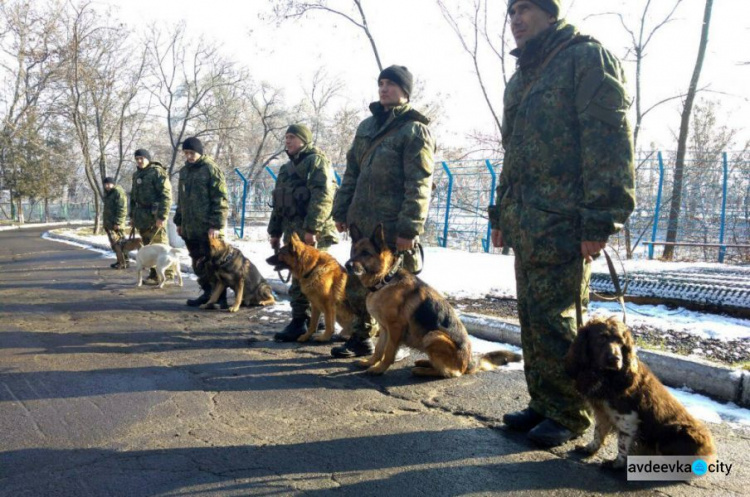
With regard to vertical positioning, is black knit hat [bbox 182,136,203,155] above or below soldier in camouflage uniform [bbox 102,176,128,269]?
above

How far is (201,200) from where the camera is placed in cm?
792

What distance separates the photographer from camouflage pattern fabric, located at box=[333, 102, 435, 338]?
4750mm

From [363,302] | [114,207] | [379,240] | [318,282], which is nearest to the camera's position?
[379,240]

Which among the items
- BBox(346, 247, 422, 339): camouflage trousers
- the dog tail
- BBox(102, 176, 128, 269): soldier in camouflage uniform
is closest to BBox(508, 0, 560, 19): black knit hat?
BBox(346, 247, 422, 339): camouflage trousers

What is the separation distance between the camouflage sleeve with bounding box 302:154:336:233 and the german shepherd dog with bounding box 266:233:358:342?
33 cm

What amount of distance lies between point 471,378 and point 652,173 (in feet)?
39.2

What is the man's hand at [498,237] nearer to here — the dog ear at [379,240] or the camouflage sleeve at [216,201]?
the dog ear at [379,240]

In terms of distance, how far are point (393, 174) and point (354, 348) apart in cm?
177

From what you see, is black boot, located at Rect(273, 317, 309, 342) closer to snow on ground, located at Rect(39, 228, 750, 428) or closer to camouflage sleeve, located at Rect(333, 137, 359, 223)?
camouflage sleeve, located at Rect(333, 137, 359, 223)

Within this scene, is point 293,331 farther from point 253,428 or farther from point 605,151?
point 605,151

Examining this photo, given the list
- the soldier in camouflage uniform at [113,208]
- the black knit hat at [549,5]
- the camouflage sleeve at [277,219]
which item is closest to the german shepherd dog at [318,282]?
the camouflage sleeve at [277,219]

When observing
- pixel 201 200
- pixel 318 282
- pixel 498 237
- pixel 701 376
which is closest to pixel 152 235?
pixel 201 200

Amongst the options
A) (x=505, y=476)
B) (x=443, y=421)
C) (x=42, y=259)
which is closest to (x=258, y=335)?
(x=443, y=421)

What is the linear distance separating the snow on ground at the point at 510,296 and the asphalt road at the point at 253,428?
1.29ft
